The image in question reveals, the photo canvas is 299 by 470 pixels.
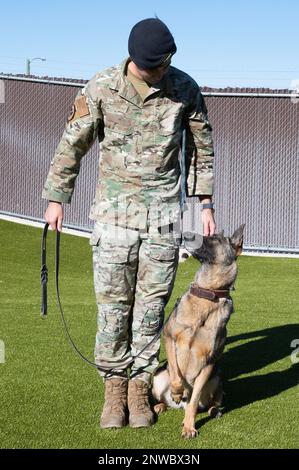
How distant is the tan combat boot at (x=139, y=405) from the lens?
480cm

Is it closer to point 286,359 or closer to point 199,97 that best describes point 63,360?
point 286,359

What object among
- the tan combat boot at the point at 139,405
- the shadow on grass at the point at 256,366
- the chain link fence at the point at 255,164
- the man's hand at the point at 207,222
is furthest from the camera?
the chain link fence at the point at 255,164

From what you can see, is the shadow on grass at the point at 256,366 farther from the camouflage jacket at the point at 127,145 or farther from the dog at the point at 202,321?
the camouflage jacket at the point at 127,145

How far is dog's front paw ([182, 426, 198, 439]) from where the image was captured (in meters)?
4.63

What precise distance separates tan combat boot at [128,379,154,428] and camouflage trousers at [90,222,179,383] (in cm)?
5

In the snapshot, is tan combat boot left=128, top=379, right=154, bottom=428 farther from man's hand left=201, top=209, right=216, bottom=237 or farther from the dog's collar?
man's hand left=201, top=209, right=216, bottom=237

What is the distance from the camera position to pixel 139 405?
491cm

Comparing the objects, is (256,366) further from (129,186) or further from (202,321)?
(129,186)

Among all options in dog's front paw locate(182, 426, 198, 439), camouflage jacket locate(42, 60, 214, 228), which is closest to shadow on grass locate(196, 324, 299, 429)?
dog's front paw locate(182, 426, 198, 439)


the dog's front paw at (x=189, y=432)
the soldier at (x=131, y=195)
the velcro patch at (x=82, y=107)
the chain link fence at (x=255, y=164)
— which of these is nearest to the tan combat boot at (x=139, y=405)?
the soldier at (x=131, y=195)

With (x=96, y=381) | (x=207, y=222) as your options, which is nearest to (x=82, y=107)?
(x=207, y=222)

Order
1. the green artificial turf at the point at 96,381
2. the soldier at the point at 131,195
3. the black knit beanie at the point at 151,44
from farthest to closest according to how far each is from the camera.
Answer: the soldier at the point at 131,195
the green artificial turf at the point at 96,381
the black knit beanie at the point at 151,44

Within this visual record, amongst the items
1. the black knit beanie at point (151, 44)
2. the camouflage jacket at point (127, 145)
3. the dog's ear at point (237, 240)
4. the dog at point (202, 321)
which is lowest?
the dog at point (202, 321)
